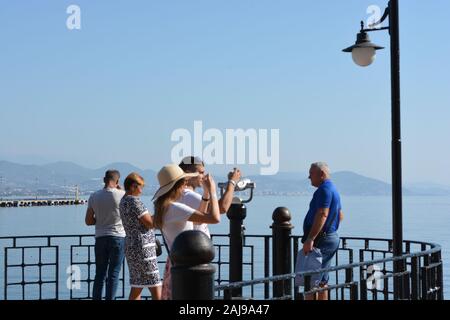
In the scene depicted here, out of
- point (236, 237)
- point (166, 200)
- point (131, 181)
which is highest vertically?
point (131, 181)

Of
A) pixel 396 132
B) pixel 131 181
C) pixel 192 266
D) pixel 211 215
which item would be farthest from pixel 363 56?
pixel 192 266

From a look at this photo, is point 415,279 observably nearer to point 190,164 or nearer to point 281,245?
point 281,245

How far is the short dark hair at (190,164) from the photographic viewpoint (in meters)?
7.52

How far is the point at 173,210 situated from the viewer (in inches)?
271

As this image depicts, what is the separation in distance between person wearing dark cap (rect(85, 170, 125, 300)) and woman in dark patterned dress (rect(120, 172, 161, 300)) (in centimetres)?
186

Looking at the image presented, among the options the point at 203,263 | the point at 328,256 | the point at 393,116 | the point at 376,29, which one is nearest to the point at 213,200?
the point at 203,263

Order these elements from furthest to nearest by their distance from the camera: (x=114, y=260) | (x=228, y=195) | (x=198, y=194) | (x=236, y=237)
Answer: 1. (x=236, y=237)
2. (x=114, y=260)
3. (x=228, y=195)
4. (x=198, y=194)

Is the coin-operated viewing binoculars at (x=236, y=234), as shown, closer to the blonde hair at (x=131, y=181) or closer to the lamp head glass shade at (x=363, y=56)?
the blonde hair at (x=131, y=181)

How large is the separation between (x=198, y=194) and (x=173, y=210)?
44 centimetres

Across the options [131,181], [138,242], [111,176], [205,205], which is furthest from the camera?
[111,176]


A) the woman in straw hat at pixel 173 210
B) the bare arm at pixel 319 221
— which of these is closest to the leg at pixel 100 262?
the bare arm at pixel 319 221

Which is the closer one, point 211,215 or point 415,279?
point 211,215
